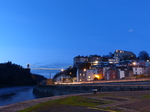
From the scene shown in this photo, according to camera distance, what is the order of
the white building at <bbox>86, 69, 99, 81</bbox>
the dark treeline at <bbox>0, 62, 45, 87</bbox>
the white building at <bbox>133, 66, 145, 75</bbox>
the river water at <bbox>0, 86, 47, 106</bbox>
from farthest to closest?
the dark treeline at <bbox>0, 62, 45, 87</bbox>, the white building at <bbox>86, 69, 99, 81</bbox>, the white building at <bbox>133, 66, 145, 75</bbox>, the river water at <bbox>0, 86, 47, 106</bbox>

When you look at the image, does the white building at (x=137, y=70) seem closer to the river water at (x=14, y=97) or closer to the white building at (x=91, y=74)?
the white building at (x=91, y=74)

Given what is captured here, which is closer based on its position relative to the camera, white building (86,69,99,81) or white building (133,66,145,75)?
white building (133,66,145,75)

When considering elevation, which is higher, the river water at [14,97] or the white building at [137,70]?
the white building at [137,70]

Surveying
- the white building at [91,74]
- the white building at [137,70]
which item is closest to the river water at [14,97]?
the white building at [91,74]

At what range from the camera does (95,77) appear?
247 feet

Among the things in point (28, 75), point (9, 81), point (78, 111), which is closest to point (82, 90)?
point (78, 111)

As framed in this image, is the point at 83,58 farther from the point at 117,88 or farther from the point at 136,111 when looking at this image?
the point at 136,111

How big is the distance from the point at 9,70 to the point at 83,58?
92.1 meters

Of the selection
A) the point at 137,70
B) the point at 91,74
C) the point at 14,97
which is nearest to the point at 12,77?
the point at 91,74

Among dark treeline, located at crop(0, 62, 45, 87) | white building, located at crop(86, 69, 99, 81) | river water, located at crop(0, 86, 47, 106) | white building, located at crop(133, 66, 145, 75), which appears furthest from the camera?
dark treeline, located at crop(0, 62, 45, 87)

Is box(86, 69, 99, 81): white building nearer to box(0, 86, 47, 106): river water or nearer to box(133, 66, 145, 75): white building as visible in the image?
box(133, 66, 145, 75): white building

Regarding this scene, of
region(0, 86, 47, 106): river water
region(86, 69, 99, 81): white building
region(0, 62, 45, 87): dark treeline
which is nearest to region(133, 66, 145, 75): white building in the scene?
region(86, 69, 99, 81): white building

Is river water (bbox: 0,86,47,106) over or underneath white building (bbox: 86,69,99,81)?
underneath

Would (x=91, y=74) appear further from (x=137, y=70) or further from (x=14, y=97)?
(x=14, y=97)
